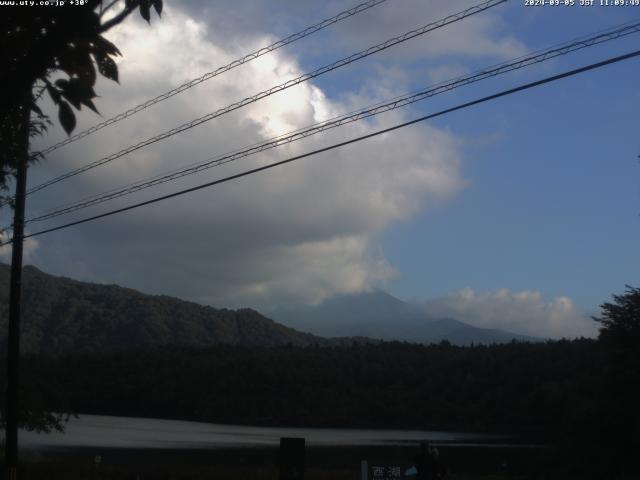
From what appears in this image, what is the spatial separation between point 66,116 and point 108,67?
0.37m

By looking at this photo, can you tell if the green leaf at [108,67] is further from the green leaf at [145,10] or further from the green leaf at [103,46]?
the green leaf at [145,10]

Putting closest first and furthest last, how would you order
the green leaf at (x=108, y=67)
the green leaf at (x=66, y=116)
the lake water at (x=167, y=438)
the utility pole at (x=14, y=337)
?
the green leaf at (x=66, y=116), the green leaf at (x=108, y=67), the utility pole at (x=14, y=337), the lake water at (x=167, y=438)

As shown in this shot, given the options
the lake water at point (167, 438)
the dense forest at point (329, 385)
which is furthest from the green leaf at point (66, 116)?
the dense forest at point (329, 385)

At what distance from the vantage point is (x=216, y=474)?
3456 centimetres

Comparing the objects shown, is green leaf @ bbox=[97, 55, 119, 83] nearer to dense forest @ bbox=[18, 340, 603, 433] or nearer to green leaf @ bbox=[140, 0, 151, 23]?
green leaf @ bbox=[140, 0, 151, 23]

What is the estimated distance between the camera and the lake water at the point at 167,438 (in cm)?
7931

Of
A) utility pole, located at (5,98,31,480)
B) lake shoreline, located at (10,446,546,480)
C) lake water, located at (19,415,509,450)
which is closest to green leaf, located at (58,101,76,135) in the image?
utility pole, located at (5,98,31,480)

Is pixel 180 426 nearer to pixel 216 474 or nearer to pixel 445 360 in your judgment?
pixel 445 360

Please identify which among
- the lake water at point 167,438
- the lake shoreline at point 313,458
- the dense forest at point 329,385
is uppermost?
the dense forest at point 329,385

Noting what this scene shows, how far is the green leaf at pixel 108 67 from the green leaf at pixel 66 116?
28 centimetres

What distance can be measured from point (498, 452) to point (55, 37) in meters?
74.7

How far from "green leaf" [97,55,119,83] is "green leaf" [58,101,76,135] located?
11.2 inches

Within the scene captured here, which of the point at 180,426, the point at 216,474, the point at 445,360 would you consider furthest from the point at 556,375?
the point at 216,474

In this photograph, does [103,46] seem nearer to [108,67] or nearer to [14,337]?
[108,67]
